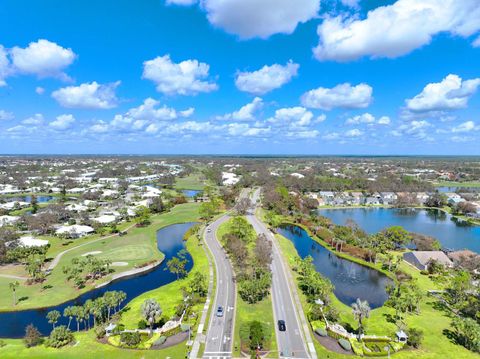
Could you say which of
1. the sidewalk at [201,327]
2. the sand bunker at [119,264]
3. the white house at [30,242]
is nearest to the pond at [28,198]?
the white house at [30,242]

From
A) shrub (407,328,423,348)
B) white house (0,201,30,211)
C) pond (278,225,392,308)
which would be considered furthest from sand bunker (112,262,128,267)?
white house (0,201,30,211)

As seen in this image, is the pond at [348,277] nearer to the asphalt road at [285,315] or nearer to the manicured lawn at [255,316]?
the asphalt road at [285,315]

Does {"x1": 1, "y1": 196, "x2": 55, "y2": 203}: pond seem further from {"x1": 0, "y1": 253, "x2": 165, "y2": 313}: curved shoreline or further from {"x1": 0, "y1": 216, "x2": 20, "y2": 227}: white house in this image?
{"x1": 0, "y1": 253, "x2": 165, "y2": 313}: curved shoreline

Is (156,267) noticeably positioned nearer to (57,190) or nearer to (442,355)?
(442,355)

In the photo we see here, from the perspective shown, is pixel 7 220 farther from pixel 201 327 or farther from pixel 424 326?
pixel 424 326

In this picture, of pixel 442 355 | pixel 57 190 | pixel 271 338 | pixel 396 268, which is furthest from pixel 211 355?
pixel 57 190

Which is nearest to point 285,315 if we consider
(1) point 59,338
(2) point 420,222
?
(1) point 59,338
